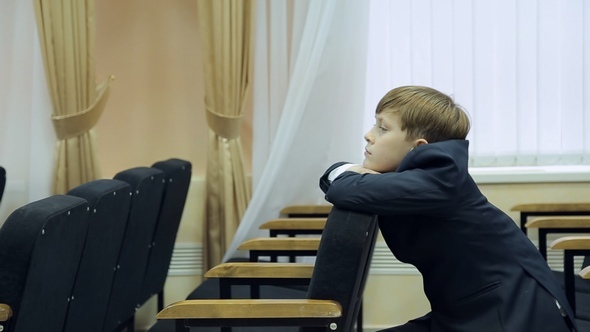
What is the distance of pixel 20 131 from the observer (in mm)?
3600

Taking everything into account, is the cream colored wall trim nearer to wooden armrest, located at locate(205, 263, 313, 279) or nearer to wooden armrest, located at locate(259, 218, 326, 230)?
wooden armrest, located at locate(259, 218, 326, 230)

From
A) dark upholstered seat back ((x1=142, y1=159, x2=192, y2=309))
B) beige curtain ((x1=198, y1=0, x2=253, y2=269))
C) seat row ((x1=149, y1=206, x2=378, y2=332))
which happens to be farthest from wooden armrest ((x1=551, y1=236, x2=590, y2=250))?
beige curtain ((x1=198, y1=0, x2=253, y2=269))

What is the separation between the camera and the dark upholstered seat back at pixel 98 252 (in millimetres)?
2151

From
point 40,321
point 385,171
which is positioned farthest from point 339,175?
point 40,321

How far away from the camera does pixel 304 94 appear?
354 centimetres

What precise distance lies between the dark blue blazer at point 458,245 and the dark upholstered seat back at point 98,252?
70 cm

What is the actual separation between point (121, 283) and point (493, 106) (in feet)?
6.36

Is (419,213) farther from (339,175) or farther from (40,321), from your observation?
(40,321)

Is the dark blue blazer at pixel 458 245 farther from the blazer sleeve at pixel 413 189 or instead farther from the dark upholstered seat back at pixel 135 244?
the dark upholstered seat back at pixel 135 244

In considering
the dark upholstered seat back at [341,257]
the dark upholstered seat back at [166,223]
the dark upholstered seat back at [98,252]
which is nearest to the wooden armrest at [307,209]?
the dark upholstered seat back at [166,223]

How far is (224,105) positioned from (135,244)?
3.56ft

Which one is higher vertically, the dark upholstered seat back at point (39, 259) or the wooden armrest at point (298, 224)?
the dark upholstered seat back at point (39, 259)

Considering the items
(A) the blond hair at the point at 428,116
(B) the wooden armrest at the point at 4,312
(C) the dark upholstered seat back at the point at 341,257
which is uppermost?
(A) the blond hair at the point at 428,116

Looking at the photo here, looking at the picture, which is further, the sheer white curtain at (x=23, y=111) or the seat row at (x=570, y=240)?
the sheer white curtain at (x=23, y=111)
